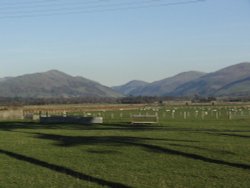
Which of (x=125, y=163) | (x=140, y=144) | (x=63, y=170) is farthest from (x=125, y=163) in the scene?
(x=140, y=144)

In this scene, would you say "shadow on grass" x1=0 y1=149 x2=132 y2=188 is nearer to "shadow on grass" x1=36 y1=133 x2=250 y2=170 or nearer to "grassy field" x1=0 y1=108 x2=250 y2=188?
"grassy field" x1=0 y1=108 x2=250 y2=188

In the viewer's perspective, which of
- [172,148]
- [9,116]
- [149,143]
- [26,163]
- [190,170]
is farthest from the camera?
[9,116]

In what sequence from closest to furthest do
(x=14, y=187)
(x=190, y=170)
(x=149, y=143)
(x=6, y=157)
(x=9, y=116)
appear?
(x=14, y=187), (x=190, y=170), (x=6, y=157), (x=149, y=143), (x=9, y=116)

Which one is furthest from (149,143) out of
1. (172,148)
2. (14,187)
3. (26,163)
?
(14,187)

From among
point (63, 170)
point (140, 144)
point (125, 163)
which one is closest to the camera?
point (63, 170)

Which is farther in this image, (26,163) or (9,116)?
(9,116)

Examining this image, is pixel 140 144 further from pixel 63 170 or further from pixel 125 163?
pixel 63 170

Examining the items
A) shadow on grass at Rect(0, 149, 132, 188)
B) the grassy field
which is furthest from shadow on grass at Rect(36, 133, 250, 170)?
shadow on grass at Rect(0, 149, 132, 188)

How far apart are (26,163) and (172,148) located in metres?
8.33

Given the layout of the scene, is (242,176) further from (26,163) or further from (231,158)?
(26,163)

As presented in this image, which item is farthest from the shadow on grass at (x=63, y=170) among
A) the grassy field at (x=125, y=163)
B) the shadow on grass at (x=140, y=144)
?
the shadow on grass at (x=140, y=144)

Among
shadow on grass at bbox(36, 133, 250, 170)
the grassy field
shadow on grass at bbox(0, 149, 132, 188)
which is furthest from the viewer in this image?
shadow on grass at bbox(36, 133, 250, 170)

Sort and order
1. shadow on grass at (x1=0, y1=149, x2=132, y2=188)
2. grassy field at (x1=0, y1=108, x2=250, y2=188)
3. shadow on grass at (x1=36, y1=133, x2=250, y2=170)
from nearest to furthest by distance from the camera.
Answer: shadow on grass at (x1=0, y1=149, x2=132, y2=188) < grassy field at (x1=0, y1=108, x2=250, y2=188) < shadow on grass at (x1=36, y1=133, x2=250, y2=170)

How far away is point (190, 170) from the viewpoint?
20.3 metres
